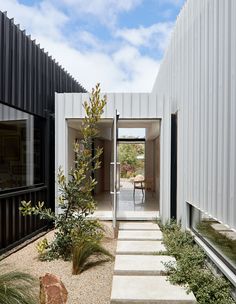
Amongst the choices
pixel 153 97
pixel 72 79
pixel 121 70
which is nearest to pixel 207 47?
pixel 153 97

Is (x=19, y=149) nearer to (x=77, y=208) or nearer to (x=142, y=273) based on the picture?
(x=77, y=208)

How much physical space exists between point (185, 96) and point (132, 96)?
4.58 ft

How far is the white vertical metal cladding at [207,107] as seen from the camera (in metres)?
3.28

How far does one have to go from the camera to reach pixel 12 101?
544 centimetres

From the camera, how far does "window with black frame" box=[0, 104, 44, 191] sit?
5.33 metres

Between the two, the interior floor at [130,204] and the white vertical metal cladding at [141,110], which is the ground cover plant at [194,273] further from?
the interior floor at [130,204]

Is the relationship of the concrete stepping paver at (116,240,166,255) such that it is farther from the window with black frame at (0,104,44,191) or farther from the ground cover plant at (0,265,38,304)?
the window with black frame at (0,104,44,191)

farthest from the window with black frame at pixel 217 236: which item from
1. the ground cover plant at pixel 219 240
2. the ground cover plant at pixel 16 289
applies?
the ground cover plant at pixel 16 289

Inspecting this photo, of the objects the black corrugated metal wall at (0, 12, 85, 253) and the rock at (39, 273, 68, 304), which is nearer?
the rock at (39, 273, 68, 304)

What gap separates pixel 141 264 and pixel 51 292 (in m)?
1.62

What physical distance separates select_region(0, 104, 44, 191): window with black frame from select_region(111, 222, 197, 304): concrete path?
2.31 metres

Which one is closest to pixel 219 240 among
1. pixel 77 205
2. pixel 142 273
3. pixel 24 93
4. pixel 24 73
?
pixel 142 273

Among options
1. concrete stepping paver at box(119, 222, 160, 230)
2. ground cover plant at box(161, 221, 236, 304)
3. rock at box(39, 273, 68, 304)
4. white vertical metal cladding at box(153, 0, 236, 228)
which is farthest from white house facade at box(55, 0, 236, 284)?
rock at box(39, 273, 68, 304)

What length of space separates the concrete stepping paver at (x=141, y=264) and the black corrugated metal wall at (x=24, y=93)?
216 centimetres
